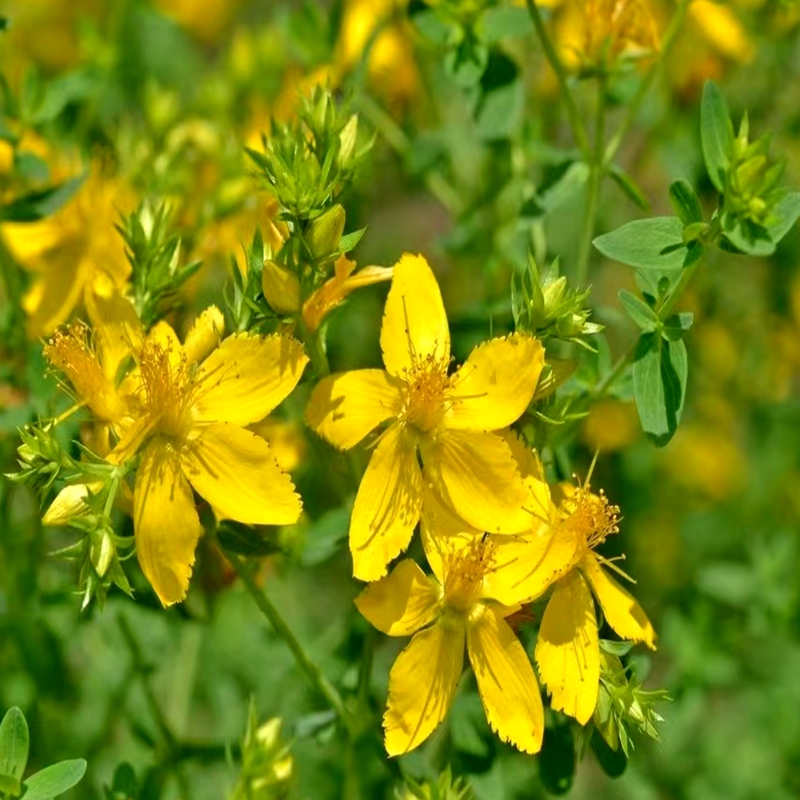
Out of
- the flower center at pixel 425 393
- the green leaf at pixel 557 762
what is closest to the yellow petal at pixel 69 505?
the flower center at pixel 425 393

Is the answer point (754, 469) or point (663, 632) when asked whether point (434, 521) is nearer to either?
point (663, 632)

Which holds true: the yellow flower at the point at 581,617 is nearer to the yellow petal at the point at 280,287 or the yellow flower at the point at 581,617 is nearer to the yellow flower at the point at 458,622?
the yellow flower at the point at 458,622

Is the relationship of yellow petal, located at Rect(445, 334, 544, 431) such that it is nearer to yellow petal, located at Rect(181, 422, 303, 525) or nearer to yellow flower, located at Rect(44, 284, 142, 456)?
yellow petal, located at Rect(181, 422, 303, 525)

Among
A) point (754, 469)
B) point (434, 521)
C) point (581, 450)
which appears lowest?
point (754, 469)

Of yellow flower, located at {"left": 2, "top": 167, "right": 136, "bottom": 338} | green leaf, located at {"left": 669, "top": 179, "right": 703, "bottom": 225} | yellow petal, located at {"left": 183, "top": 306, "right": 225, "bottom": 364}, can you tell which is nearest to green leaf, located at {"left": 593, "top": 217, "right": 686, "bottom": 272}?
green leaf, located at {"left": 669, "top": 179, "right": 703, "bottom": 225}

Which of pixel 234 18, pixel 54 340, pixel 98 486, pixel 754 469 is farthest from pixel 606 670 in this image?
pixel 234 18

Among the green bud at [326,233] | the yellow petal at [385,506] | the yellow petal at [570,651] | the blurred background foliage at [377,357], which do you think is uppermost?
the green bud at [326,233]

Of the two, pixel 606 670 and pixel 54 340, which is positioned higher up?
pixel 54 340

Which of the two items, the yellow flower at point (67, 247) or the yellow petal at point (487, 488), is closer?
the yellow petal at point (487, 488)
